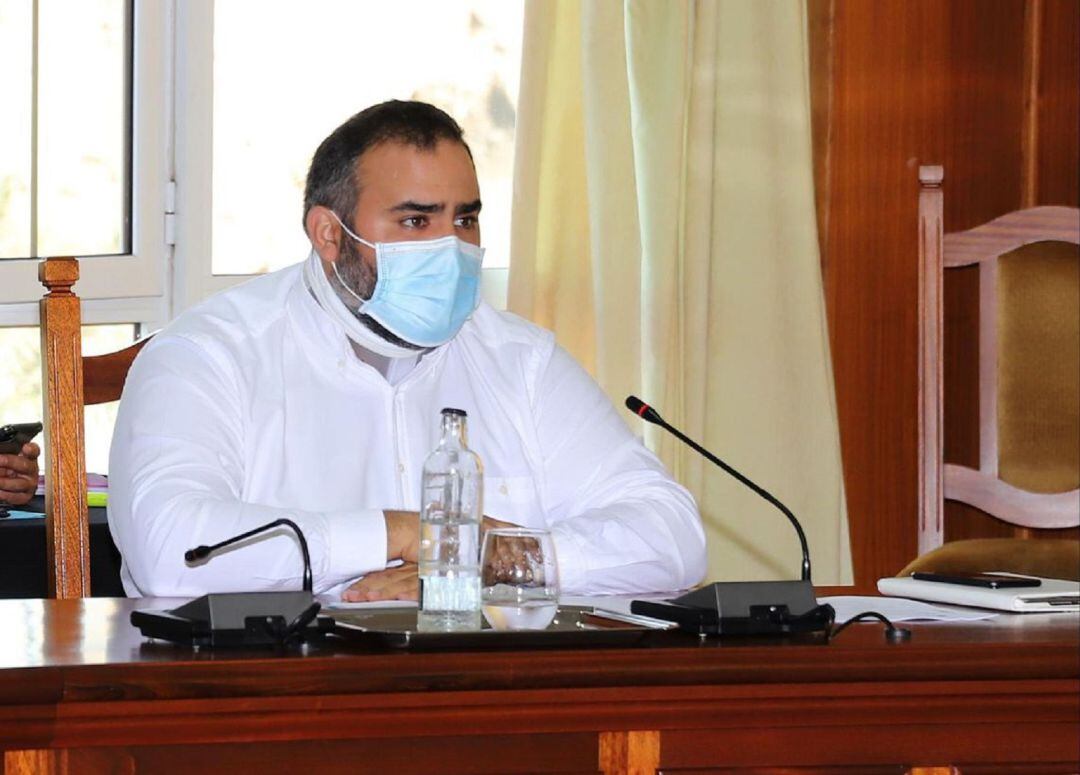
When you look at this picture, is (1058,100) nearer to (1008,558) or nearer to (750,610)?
(1008,558)

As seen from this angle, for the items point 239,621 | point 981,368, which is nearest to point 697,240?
point 981,368

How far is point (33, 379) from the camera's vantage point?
3365 millimetres

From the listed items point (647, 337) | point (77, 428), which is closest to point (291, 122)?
point (647, 337)

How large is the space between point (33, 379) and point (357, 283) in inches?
46.4

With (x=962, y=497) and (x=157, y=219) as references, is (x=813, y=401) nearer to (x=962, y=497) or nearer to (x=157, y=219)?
(x=962, y=497)

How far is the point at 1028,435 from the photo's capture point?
129 inches

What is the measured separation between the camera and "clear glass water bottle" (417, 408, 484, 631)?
5.16ft

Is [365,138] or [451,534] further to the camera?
[365,138]

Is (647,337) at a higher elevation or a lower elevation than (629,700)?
higher

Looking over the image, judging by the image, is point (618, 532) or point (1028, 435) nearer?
point (618, 532)

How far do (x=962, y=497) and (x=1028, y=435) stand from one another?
0.18 m

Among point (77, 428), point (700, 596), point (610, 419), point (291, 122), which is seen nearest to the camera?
point (700, 596)

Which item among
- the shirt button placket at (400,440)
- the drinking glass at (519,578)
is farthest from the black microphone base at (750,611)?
the shirt button placket at (400,440)

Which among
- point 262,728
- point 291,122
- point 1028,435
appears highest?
point 291,122
